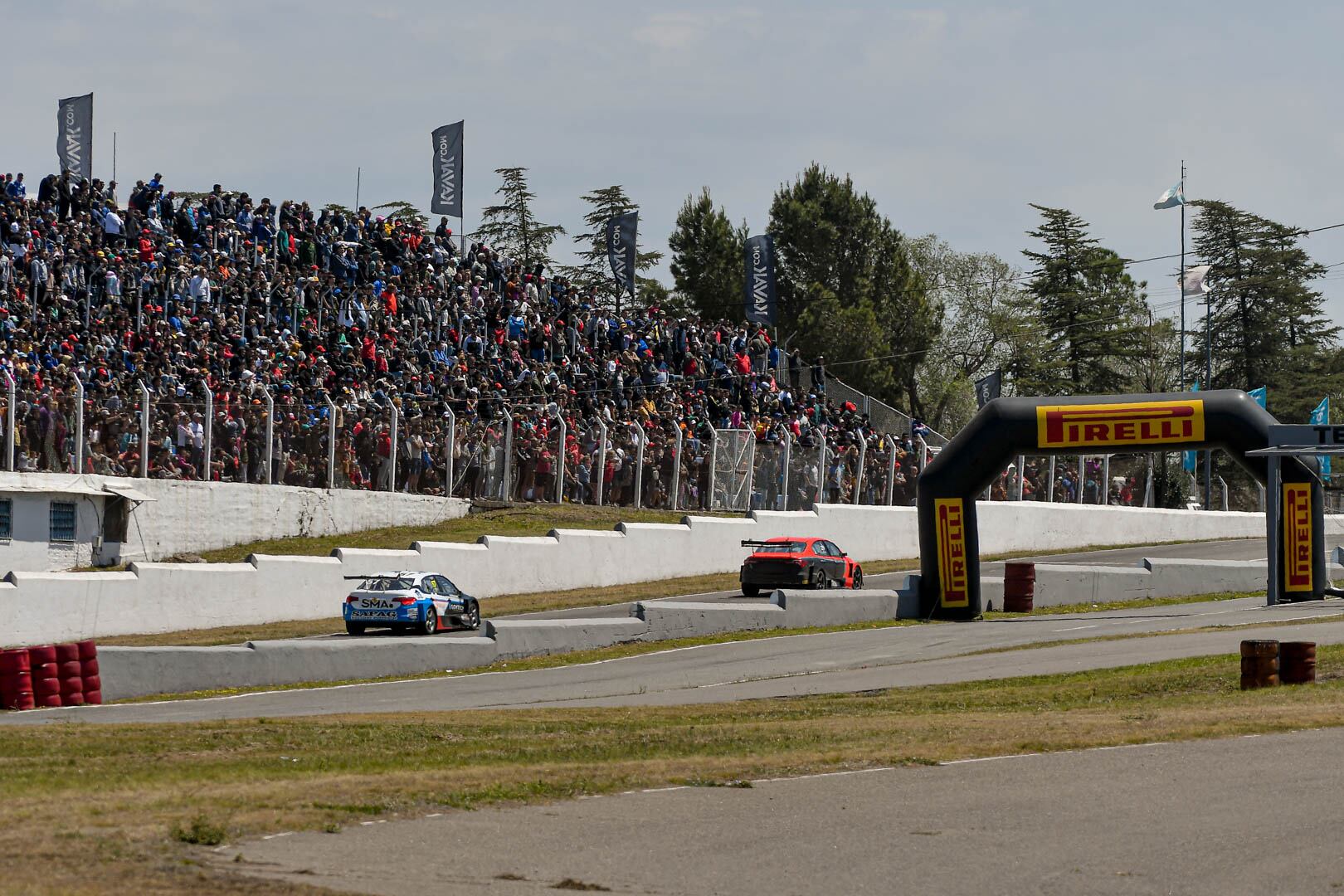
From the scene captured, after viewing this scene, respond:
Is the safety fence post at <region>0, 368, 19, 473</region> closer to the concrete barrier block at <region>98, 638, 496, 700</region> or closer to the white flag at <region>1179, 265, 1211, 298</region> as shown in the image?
the concrete barrier block at <region>98, 638, 496, 700</region>

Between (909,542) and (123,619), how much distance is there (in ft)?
71.5

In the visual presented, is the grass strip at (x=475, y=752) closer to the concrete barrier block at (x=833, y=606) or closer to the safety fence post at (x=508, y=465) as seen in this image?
the concrete barrier block at (x=833, y=606)

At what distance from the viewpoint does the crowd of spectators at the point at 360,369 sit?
3183 cm

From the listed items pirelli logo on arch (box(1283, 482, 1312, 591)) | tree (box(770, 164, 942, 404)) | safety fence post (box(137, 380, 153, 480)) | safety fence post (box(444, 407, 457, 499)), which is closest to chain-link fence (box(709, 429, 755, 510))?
safety fence post (box(444, 407, 457, 499))

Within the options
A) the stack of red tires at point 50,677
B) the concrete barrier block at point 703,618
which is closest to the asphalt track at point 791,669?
the stack of red tires at point 50,677

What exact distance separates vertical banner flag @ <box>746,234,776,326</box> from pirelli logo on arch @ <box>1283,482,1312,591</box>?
116 feet

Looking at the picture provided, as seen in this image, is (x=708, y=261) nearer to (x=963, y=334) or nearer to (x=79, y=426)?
(x=963, y=334)

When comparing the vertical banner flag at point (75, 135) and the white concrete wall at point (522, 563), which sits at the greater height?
the vertical banner flag at point (75, 135)

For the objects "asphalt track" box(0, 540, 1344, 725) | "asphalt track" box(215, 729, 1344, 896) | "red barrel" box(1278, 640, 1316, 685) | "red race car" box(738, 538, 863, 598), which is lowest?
"asphalt track" box(0, 540, 1344, 725)

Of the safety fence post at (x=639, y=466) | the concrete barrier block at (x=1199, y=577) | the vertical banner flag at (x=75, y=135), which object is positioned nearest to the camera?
the concrete barrier block at (x=1199, y=577)

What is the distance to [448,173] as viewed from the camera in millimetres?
52375

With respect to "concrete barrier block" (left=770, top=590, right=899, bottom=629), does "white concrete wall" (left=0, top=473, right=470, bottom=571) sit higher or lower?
higher

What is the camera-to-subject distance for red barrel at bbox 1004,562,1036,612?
33.3 meters

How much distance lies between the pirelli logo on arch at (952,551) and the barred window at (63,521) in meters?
15.9
